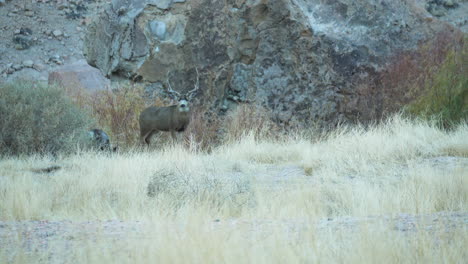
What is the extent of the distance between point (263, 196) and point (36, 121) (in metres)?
6.14

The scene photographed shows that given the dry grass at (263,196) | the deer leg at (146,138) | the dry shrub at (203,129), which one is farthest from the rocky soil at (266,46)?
the dry grass at (263,196)

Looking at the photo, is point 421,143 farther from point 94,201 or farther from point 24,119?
point 24,119

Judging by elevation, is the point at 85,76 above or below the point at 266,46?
below

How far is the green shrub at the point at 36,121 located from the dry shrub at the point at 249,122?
125 inches

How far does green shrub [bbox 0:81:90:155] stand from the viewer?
11.1 metres

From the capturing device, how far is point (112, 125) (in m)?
14.0

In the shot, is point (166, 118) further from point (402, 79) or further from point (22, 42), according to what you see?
point (22, 42)

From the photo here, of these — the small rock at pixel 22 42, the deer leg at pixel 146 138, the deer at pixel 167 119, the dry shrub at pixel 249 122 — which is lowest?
the small rock at pixel 22 42

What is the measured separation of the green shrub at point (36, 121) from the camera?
11070mm

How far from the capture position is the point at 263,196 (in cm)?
657

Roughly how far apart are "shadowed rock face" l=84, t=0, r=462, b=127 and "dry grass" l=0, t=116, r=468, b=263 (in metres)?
2.78

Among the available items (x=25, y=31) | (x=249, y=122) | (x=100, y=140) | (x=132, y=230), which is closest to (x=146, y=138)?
(x=100, y=140)

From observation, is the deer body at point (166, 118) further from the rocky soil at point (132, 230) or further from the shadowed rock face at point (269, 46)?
the rocky soil at point (132, 230)

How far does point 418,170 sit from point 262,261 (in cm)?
445
